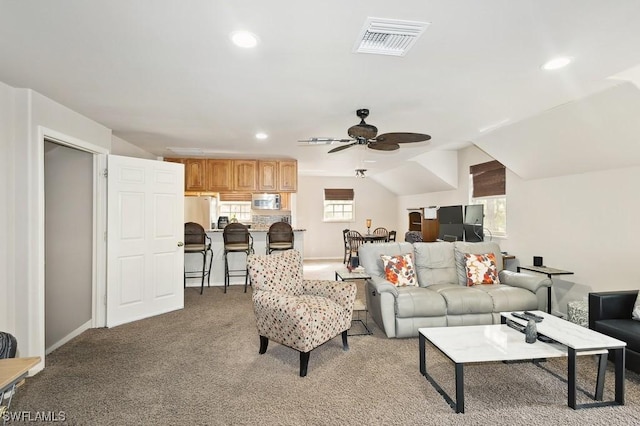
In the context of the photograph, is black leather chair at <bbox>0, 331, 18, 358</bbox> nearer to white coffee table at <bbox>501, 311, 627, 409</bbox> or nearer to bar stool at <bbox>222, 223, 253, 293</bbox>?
white coffee table at <bbox>501, 311, 627, 409</bbox>

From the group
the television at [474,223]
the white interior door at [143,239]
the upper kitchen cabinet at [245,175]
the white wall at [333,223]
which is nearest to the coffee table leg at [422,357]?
the television at [474,223]

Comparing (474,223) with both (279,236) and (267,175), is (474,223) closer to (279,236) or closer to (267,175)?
(279,236)

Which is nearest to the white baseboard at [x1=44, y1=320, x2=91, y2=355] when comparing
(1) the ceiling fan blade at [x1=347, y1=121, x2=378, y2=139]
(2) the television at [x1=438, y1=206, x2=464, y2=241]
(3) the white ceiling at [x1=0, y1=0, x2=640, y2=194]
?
(3) the white ceiling at [x1=0, y1=0, x2=640, y2=194]

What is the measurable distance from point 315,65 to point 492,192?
4.56 m

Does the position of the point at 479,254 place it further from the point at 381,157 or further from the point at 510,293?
the point at 381,157

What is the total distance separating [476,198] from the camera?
6.32 meters

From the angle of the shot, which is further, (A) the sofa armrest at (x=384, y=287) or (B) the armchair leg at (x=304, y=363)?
(A) the sofa armrest at (x=384, y=287)

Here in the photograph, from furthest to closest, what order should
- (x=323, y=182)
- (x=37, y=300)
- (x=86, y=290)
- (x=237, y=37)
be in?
(x=323, y=182) < (x=86, y=290) < (x=37, y=300) < (x=237, y=37)

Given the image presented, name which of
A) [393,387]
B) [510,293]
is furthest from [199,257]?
[510,293]

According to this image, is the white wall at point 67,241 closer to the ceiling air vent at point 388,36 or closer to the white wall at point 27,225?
the white wall at point 27,225

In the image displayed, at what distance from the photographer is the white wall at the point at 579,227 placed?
Result: 3.72 meters

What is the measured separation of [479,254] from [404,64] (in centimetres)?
274

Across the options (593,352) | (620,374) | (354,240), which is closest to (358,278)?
(593,352)

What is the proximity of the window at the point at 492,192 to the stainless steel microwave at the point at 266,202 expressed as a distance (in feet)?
14.1
